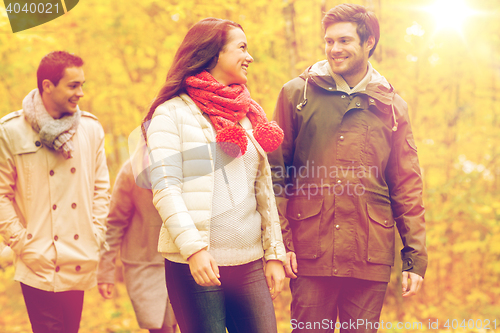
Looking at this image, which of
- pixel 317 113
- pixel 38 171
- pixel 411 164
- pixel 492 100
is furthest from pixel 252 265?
pixel 492 100

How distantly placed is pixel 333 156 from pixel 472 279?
15.8 feet

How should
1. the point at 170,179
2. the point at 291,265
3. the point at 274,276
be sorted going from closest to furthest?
1. the point at 170,179
2. the point at 274,276
3. the point at 291,265

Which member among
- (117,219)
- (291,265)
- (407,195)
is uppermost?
(407,195)

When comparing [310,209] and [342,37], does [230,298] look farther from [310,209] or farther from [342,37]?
[342,37]

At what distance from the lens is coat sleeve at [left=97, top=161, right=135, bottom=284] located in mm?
3545

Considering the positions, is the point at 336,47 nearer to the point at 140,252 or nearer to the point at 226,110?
the point at 226,110

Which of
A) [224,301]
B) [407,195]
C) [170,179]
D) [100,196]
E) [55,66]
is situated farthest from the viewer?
[100,196]

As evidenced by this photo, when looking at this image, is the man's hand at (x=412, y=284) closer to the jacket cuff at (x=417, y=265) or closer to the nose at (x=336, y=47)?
the jacket cuff at (x=417, y=265)

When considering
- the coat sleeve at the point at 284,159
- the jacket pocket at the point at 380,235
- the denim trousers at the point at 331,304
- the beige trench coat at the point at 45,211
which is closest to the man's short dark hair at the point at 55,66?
the beige trench coat at the point at 45,211

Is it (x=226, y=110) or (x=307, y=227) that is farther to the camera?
(x=307, y=227)

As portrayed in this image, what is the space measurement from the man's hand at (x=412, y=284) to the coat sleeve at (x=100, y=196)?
6.68ft

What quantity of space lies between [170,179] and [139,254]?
63.9 inches

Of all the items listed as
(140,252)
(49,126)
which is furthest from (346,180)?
(49,126)

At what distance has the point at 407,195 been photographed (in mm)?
2914
